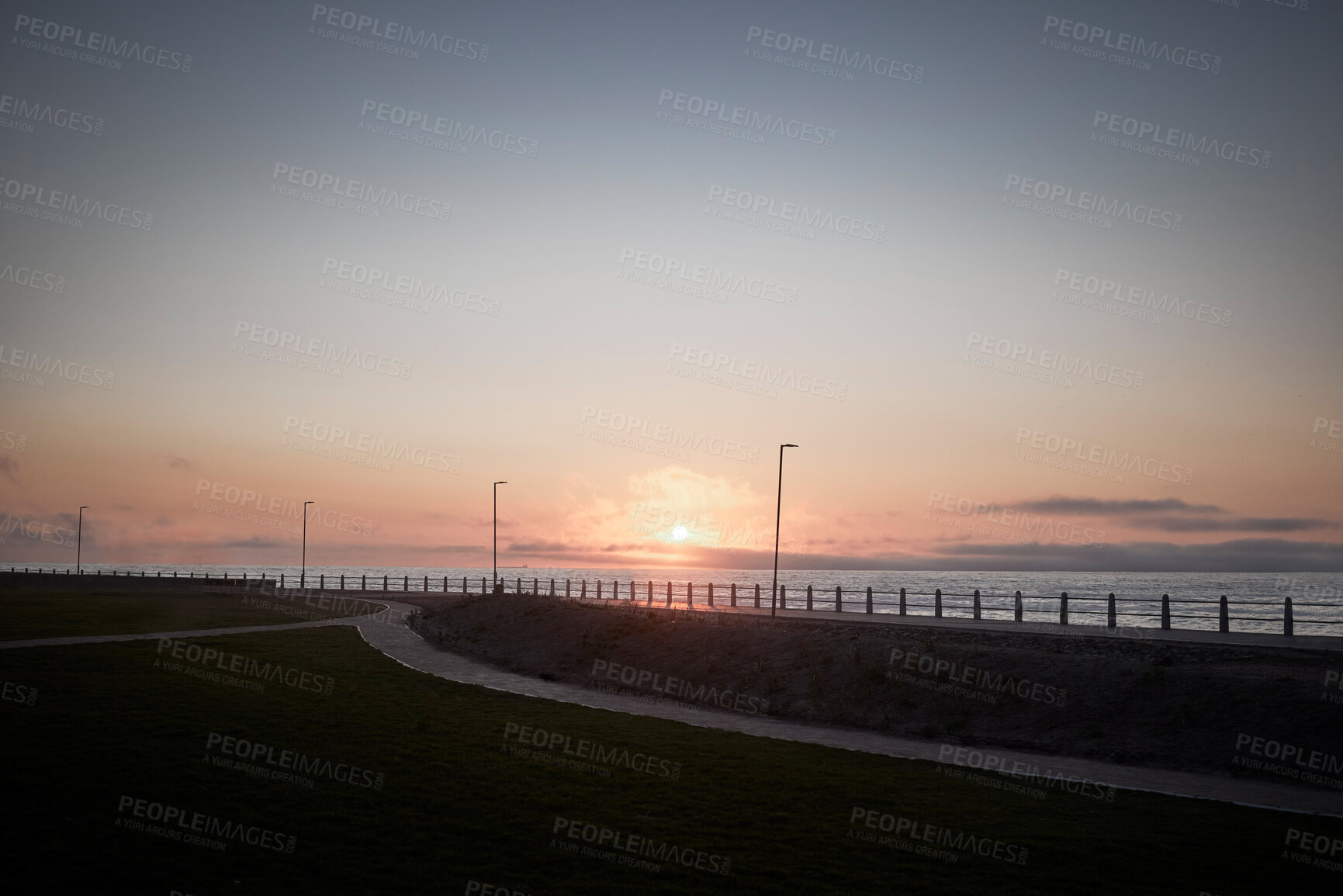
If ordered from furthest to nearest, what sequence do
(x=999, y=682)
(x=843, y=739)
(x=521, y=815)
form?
(x=999, y=682) < (x=843, y=739) < (x=521, y=815)

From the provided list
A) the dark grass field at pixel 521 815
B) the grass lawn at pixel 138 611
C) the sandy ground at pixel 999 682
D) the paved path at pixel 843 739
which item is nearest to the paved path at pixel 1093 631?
the sandy ground at pixel 999 682

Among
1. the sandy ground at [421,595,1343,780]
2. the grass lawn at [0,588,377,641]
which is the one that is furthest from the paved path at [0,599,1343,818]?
the grass lawn at [0,588,377,641]

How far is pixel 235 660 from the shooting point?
2308 cm

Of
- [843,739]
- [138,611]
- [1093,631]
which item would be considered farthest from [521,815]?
[138,611]

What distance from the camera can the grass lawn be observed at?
32.1 metres

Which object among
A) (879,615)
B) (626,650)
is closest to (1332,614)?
(879,615)

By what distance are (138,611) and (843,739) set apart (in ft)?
129

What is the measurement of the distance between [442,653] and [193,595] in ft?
137

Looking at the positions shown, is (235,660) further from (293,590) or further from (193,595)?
(293,590)

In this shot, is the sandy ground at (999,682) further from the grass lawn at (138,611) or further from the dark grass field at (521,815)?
the grass lawn at (138,611)

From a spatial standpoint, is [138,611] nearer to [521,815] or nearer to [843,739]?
[843,739]

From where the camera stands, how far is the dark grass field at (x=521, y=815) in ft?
27.8

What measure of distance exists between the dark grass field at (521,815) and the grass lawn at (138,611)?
714 inches

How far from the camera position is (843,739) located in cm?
1667
